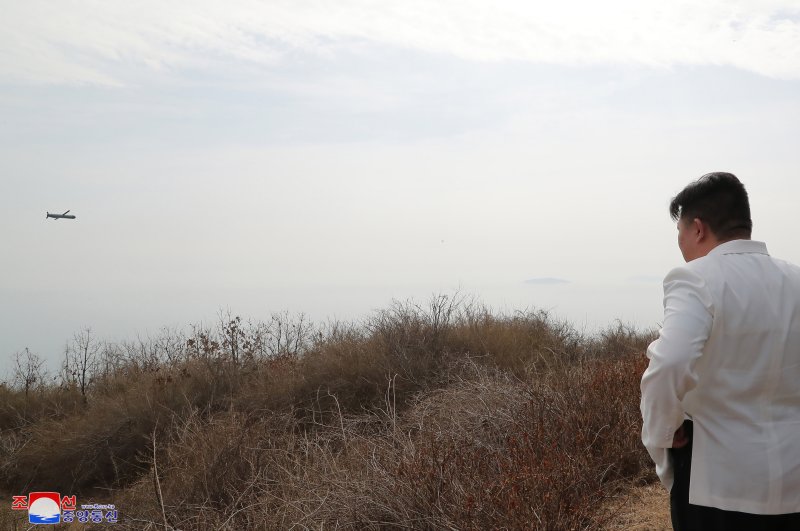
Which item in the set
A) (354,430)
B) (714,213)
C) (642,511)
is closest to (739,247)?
(714,213)

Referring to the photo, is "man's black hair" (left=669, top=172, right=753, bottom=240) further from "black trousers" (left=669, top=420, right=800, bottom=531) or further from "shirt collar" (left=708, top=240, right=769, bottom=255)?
"black trousers" (left=669, top=420, right=800, bottom=531)

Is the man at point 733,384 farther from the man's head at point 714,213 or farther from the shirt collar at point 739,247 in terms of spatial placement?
the man's head at point 714,213

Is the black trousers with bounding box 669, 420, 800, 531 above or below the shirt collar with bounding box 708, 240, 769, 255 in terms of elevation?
below

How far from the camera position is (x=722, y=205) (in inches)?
103

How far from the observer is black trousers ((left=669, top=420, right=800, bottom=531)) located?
8.00ft

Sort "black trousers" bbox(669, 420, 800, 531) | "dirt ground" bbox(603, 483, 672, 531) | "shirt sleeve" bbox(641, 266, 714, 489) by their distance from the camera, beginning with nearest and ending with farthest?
"shirt sleeve" bbox(641, 266, 714, 489) < "black trousers" bbox(669, 420, 800, 531) < "dirt ground" bbox(603, 483, 672, 531)

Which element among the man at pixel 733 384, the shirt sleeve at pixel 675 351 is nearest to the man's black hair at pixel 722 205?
the man at pixel 733 384

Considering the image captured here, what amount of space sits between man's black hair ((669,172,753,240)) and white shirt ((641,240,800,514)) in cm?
18

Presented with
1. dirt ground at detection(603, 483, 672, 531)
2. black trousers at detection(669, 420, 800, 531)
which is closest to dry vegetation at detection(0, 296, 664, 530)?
dirt ground at detection(603, 483, 672, 531)

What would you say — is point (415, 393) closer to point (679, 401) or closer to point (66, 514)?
point (66, 514)

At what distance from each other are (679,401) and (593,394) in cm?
485

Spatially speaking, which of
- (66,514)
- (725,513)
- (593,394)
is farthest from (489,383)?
(725,513)

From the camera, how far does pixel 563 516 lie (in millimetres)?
4273

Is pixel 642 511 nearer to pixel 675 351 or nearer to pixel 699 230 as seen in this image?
pixel 699 230
